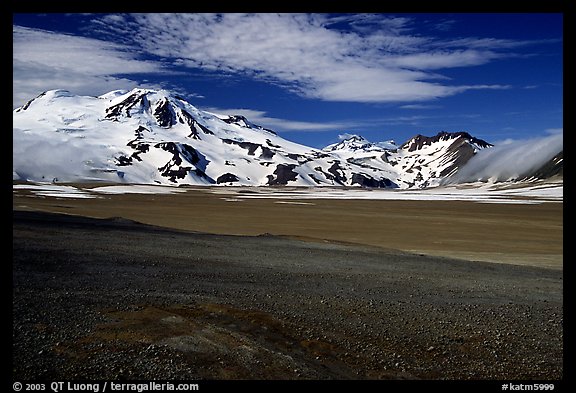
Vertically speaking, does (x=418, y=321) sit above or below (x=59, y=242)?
below

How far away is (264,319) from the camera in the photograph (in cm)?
1088

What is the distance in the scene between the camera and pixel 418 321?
38.5 ft

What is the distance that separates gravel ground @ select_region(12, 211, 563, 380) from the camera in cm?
818

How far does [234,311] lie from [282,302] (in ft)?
5.58

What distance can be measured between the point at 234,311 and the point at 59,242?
11.2 metres

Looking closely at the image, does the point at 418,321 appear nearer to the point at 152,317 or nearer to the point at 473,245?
the point at 152,317

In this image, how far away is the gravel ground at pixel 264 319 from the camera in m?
8.18

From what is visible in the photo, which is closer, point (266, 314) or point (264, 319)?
point (264, 319)

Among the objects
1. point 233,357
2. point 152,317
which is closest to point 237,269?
point 152,317
